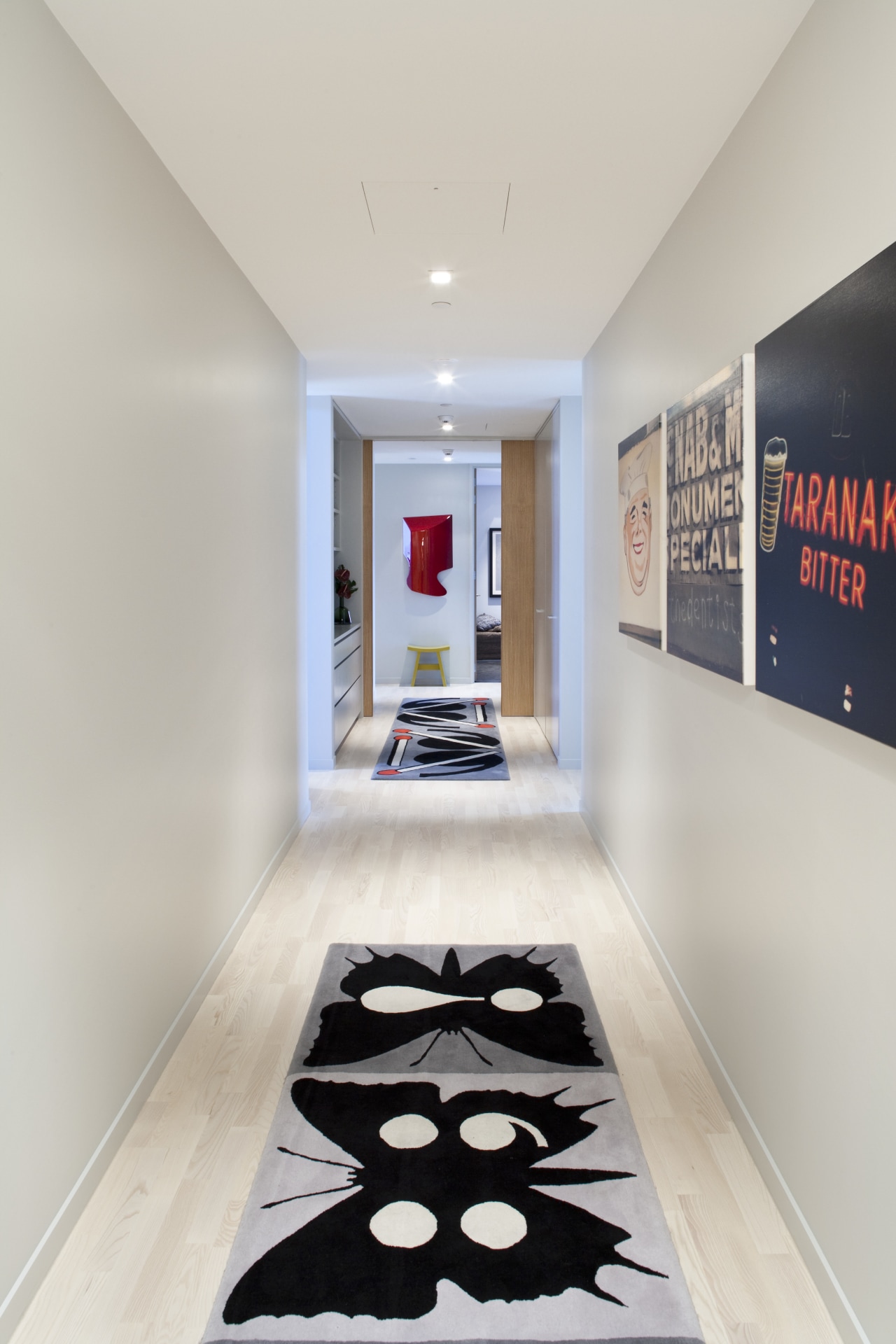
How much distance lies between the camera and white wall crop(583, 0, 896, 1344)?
1.48 meters

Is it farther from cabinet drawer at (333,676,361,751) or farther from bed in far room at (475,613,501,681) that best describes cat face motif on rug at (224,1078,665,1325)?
bed in far room at (475,613,501,681)

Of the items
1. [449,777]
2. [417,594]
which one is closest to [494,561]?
[417,594]

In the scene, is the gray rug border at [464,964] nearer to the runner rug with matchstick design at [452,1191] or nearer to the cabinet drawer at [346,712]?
the runner rug with matchstick design at [452,1191]

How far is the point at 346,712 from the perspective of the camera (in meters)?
7.03

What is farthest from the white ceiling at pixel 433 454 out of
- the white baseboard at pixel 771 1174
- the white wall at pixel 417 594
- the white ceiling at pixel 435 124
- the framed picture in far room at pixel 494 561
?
the white baseboard at pixel 771 1174

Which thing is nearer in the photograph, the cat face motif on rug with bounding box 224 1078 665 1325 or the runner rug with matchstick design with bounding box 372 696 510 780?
the cat face motif on rug with bounding box 224 1078 665 1325

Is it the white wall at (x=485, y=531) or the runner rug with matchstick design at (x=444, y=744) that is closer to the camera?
the runner rug with matchstick design at (x=444, y=744)

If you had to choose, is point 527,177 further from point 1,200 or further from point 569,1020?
point 569,1020

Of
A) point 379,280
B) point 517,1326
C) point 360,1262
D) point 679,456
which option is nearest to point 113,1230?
point 360,1262

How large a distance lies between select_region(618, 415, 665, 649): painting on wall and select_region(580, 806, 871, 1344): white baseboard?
1110 mm

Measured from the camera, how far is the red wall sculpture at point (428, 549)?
33.7 ft

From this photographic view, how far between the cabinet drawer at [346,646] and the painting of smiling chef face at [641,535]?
3.09m

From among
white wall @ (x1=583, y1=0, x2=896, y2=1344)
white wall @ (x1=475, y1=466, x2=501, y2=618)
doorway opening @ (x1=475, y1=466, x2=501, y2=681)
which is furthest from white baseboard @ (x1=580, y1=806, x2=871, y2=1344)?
white wall @ (x1=475, y1=466, x2=501, y2=618)

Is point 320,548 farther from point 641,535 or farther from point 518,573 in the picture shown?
point 641,535
